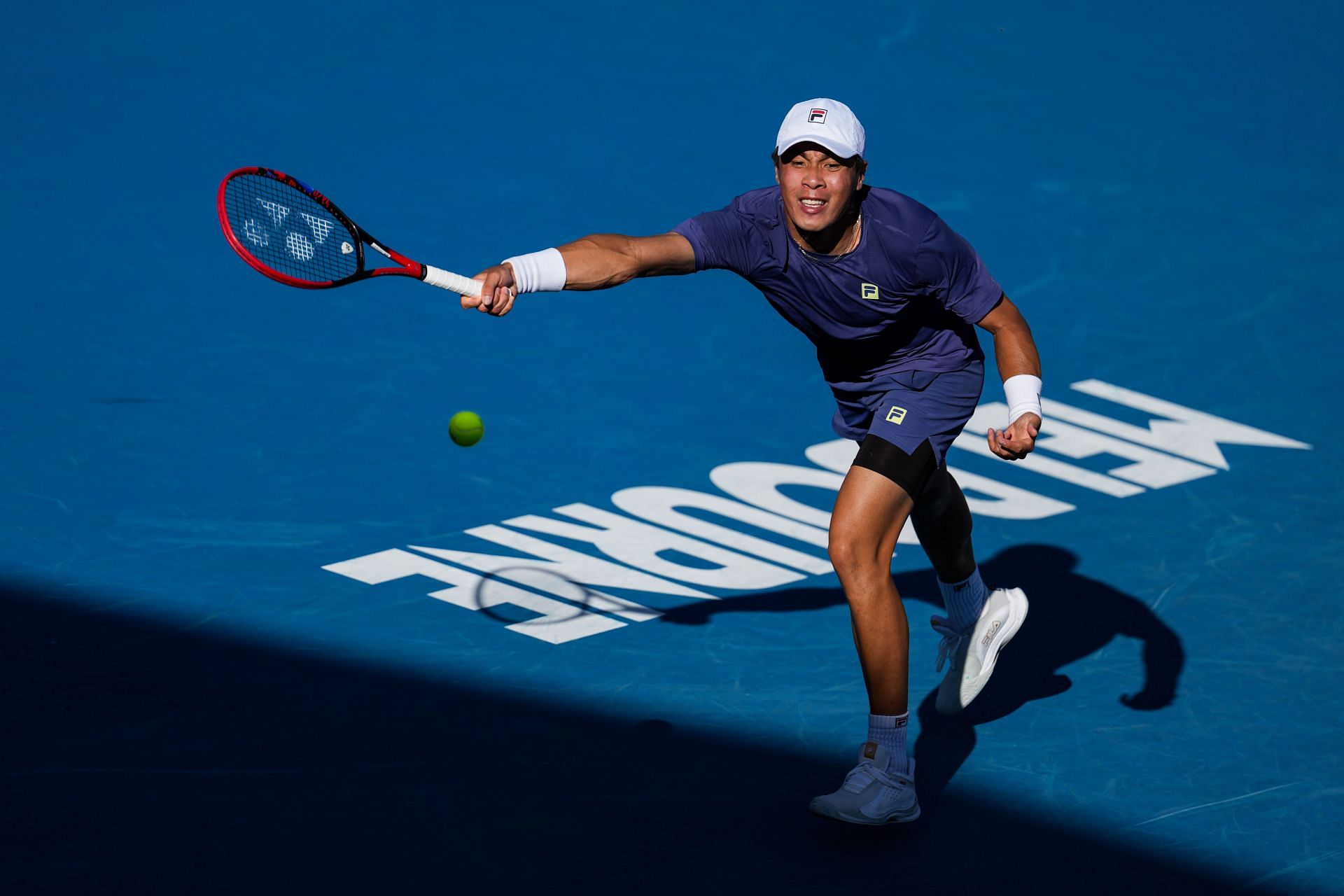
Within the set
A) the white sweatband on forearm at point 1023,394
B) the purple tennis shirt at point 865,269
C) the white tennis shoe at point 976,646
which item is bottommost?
the white tennis shoe at point 976,646

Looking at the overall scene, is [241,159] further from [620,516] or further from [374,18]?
[620,516]

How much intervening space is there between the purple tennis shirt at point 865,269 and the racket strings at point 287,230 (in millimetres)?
1162

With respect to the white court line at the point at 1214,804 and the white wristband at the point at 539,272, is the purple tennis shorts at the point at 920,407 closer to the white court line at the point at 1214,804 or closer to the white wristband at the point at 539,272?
the white wristband at the point at 539,272

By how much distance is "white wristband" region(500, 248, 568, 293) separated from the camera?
17.4ft

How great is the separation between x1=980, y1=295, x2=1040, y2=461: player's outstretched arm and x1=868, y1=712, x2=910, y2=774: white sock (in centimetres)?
86

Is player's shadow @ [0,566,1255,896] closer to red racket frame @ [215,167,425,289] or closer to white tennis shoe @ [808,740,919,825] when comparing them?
white tennis shoe @ [808,740,919,825]

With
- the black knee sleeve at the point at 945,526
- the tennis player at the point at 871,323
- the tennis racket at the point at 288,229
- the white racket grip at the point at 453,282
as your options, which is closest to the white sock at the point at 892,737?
the tennis player at the point at 871,323

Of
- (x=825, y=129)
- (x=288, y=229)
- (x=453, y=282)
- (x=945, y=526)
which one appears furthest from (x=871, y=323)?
(x=288, y=229)

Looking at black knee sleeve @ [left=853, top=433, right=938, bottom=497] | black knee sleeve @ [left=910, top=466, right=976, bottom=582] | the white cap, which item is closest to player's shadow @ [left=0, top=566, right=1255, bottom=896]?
black knee sleeve @ [left=910, top=466, right=976, bottom=582]

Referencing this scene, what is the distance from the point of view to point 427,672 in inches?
248

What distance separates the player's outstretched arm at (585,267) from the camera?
525cm

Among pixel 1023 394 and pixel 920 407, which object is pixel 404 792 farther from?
pixel 1023 394

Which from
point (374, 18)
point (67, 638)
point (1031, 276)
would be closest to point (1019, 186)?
point (1031, 276)

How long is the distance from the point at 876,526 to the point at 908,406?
0.52 m
